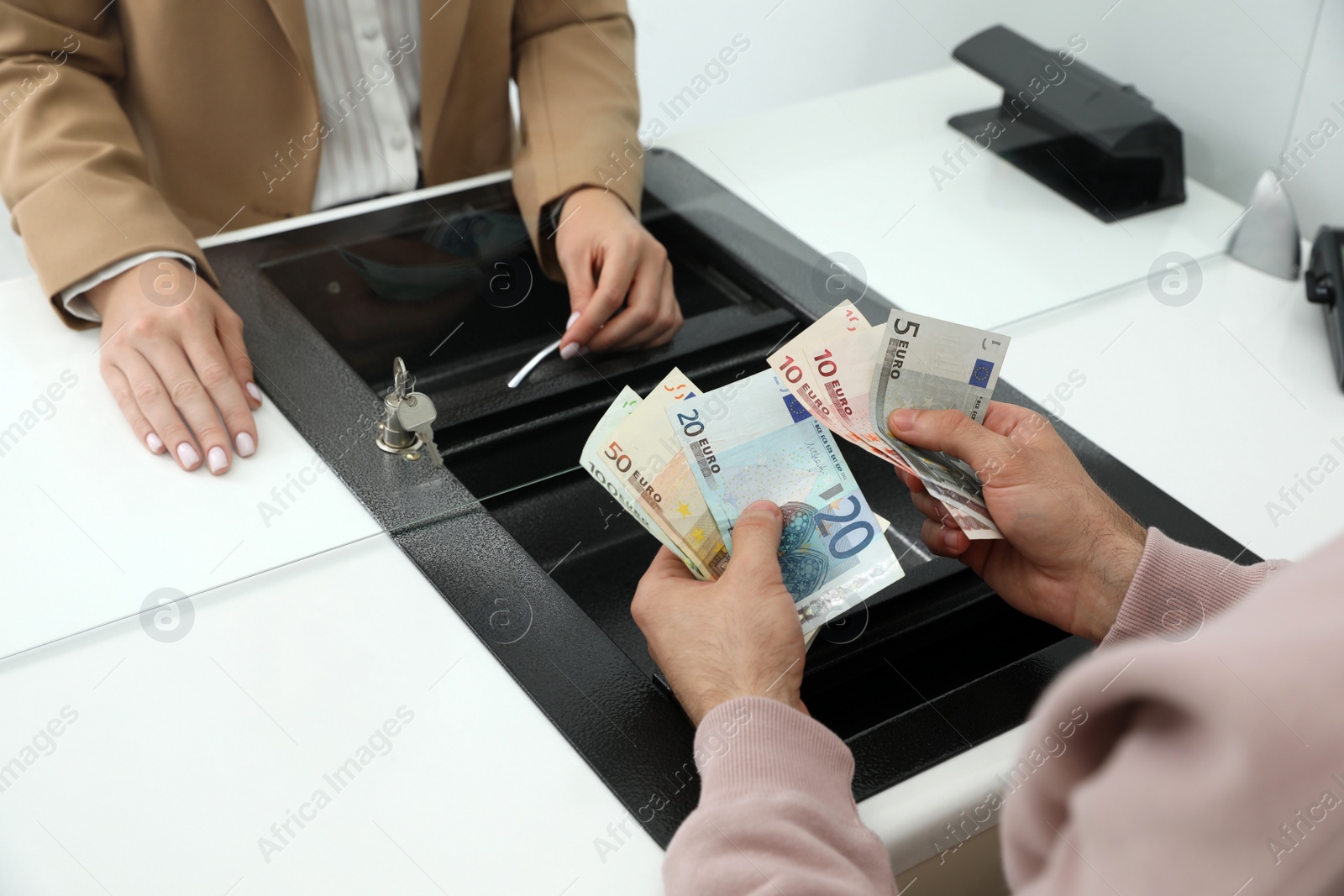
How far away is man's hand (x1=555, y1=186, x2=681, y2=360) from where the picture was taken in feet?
4.06

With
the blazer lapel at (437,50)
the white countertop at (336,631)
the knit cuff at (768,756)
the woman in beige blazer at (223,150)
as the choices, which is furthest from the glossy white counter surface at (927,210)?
Answer: the knit cuff at (768,756)

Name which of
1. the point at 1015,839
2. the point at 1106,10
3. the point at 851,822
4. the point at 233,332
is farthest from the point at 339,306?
the point at 1106,10

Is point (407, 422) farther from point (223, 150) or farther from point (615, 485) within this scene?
point (223, 150)

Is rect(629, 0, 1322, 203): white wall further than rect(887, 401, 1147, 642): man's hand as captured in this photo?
Yes

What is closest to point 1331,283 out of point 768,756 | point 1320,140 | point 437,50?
point 1320,140

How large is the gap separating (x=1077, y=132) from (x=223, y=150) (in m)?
1.31

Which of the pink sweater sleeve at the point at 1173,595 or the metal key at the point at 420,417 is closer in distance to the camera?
the pink sweater sleeve at the point at 1173,595

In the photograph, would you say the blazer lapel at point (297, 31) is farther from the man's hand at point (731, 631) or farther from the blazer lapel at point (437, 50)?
the man's hand at point (731, 631)

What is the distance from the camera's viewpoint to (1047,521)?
0.92m

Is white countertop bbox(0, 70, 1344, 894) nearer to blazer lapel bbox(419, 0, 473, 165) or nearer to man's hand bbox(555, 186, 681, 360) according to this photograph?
man's hand bbox(555, 186, 681, 360)

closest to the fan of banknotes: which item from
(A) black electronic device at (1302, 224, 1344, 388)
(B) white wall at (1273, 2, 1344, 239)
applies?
(A) black electronic device at (1302, 224, 1344, 388)

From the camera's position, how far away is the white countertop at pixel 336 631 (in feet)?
2.47

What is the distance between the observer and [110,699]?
2.77 ft

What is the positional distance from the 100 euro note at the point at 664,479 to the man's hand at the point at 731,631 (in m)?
0.04
